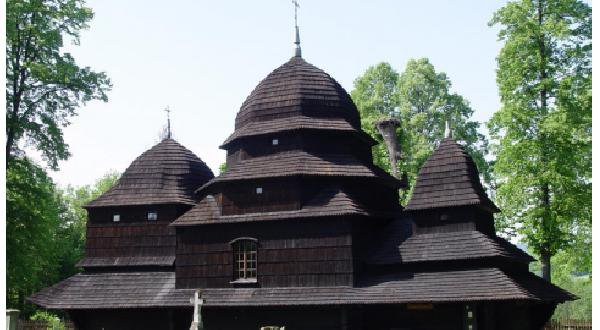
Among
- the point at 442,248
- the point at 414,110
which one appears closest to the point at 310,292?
the point at 442,248

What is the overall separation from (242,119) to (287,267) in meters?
6.30

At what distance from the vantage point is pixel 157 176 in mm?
26938

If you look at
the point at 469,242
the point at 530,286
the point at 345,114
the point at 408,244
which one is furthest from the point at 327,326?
the point at 345,114

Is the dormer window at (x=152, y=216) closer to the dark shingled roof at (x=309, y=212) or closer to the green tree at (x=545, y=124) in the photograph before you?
the dark shingled roof at (x=309, y=212)

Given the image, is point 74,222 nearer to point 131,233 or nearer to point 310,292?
point 131,233

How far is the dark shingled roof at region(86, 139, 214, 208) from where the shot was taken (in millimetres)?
26281

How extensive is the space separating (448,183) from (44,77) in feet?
47.0

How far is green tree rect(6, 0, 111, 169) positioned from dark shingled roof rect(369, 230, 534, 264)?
39.5 ft

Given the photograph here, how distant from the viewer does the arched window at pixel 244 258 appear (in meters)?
22.3

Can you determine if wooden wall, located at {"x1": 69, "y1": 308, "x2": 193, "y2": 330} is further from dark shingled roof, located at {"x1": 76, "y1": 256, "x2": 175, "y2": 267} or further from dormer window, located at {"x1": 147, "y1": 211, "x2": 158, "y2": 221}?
dormer window, located at {"x1": 147, "y1": 211, "x2": 158, "y2": 221}

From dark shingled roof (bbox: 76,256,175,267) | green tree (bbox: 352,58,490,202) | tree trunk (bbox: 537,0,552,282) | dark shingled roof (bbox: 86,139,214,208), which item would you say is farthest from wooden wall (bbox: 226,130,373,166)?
green tree (bbox: 352,58,490,202)

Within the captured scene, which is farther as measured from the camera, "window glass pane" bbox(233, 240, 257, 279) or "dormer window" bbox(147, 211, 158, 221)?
"dormer window" bbox(147, 211, 158, 221)

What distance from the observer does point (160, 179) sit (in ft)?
88.1

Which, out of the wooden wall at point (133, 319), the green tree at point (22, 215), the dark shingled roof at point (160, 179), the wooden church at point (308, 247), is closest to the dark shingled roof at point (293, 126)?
the wooden church at point (308, 247)
